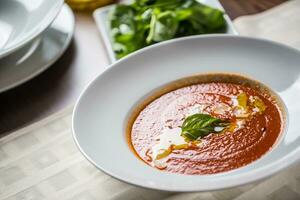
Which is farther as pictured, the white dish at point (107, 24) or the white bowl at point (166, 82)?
the white dish at point (107, 24)

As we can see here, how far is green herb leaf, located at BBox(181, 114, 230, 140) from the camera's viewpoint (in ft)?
3.35

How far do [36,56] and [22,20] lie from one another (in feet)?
0.45

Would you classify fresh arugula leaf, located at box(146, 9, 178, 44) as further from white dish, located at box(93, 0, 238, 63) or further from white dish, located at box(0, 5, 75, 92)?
white dish, located at box(0, 5, 75, 92)

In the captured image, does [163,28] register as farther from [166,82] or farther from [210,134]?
[210,134]

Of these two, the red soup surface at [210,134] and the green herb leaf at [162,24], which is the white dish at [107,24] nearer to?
the green herb leaf at [162,24]

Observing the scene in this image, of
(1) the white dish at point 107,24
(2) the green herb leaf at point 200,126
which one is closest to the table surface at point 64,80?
(1) the white dish at point 107,24

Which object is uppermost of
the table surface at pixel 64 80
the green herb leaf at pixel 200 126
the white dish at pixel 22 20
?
the green herb leaf at pixel 200 126

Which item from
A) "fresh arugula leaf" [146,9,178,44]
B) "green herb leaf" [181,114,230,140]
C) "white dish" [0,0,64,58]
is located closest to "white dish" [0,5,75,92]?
"white dish" [0,0,64,58]

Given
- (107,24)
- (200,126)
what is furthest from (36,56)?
(200,126)

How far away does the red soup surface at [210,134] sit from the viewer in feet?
3.24

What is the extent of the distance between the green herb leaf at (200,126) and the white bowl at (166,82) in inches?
3.8

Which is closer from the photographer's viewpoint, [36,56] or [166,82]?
[166,82]

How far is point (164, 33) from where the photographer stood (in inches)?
54.5

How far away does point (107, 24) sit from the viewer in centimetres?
151
